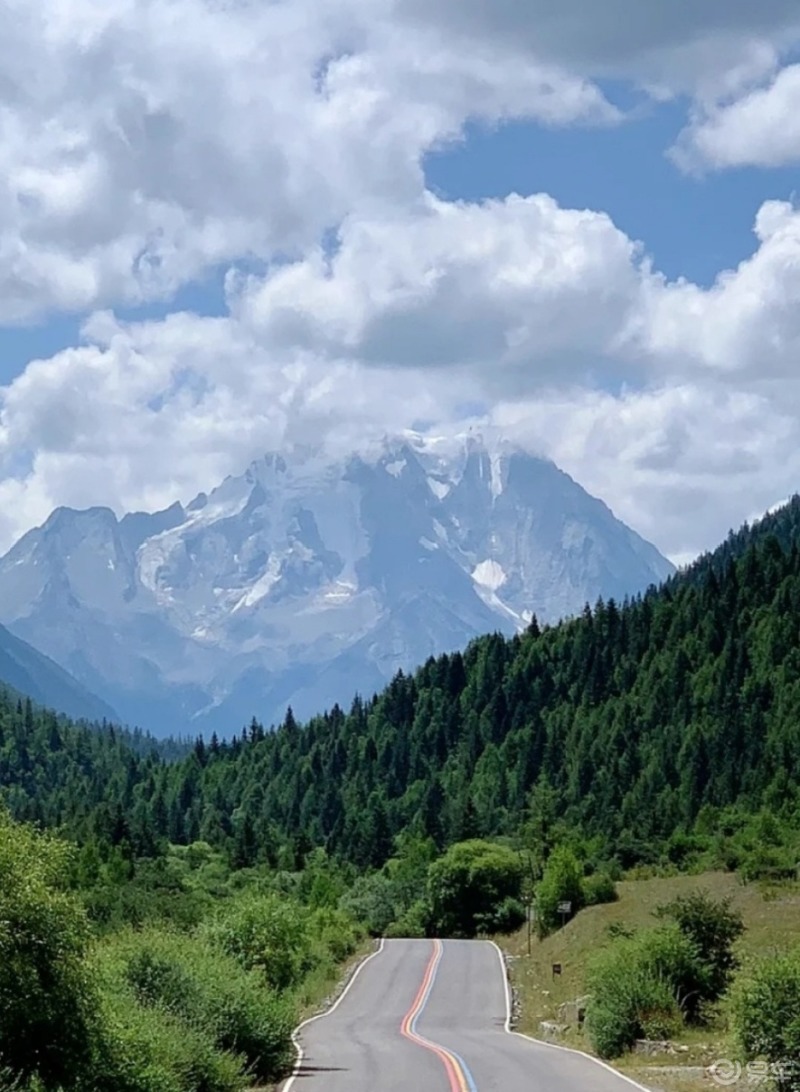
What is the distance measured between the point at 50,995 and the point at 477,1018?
48140mm

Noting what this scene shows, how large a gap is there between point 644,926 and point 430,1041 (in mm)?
18242

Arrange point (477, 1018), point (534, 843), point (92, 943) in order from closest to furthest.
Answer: point (92, 943)
point (477, 1018)
point (534, 843)

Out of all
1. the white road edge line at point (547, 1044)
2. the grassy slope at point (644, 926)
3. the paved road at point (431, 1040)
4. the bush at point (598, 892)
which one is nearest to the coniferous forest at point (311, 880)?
the bush at point (598, 892)

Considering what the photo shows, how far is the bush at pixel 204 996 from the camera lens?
140ft

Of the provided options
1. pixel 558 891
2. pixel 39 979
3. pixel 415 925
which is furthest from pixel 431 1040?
pixel 415 925

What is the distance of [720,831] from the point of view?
14562 centimetres

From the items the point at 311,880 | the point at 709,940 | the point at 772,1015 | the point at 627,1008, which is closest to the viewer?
the point at 772,1015

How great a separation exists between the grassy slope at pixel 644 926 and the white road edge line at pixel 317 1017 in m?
9.87

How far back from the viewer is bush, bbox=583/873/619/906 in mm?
110625

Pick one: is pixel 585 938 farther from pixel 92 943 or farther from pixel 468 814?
pixel 468 814

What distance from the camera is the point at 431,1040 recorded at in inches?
2467

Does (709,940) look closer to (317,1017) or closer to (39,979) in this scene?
(317,1017)

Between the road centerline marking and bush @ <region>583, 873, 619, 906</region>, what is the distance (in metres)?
11.4

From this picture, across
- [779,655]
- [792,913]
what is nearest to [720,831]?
[779,655]
